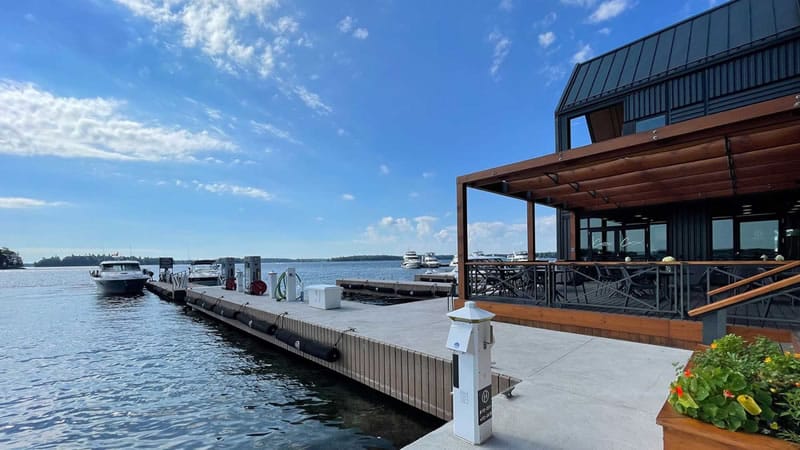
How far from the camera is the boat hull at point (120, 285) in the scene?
2511 cm

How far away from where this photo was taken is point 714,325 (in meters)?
3.80

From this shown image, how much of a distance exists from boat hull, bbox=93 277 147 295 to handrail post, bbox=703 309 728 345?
102ft

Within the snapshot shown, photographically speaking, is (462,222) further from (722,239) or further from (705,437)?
(722,239)

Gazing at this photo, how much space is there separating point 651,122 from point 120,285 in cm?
3159

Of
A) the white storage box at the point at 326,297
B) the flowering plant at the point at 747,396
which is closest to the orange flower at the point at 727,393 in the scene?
the flowering plant at the point at 747,396

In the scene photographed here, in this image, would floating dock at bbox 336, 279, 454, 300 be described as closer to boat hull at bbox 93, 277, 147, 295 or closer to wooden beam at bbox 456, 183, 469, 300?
wooden beam at bbox 456, 183, 469, 300

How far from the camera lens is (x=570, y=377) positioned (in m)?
4.05

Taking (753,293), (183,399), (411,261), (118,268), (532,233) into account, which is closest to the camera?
(753,293)

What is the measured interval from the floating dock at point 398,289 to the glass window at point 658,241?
6.71 meters

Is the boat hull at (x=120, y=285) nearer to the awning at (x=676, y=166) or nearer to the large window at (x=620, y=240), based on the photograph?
the awning at (x=676, y=166)

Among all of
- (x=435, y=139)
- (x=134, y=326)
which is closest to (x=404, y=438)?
(x=134, y=326)

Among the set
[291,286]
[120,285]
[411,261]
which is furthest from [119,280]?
[411,261]

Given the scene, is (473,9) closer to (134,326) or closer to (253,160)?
(253,160)

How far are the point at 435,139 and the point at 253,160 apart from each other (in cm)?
1071
